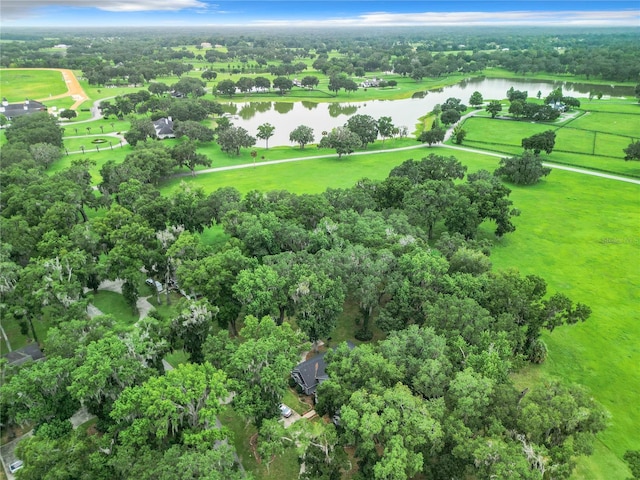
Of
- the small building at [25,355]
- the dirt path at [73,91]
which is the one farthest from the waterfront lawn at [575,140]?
the dirt path at [73,91]

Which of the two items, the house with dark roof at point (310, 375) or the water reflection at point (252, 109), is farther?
the water reflection at point (252, 109)

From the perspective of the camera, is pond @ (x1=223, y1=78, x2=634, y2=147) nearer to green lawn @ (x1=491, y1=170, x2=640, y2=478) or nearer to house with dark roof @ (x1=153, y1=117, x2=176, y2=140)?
house with dark roof @ (x1=153, y1=117, x2=176, y2=140)

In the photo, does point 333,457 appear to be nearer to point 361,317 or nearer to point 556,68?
point 361,317

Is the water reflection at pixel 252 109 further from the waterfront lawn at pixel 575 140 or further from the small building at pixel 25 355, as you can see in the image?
the small building at pixel 25 355

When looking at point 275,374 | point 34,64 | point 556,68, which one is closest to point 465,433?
point 275,374

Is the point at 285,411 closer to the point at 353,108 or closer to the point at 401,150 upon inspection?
the point at 401,150

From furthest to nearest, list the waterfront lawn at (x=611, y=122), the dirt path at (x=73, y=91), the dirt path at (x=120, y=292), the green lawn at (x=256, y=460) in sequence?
the dirt path at (x=73, y=91) < the waterfront lawn at (x=611, y=122) < the dirt path at (x=120, y=292) < the green lawn at (x=256, y=460)

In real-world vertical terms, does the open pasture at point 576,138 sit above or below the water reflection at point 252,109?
below
